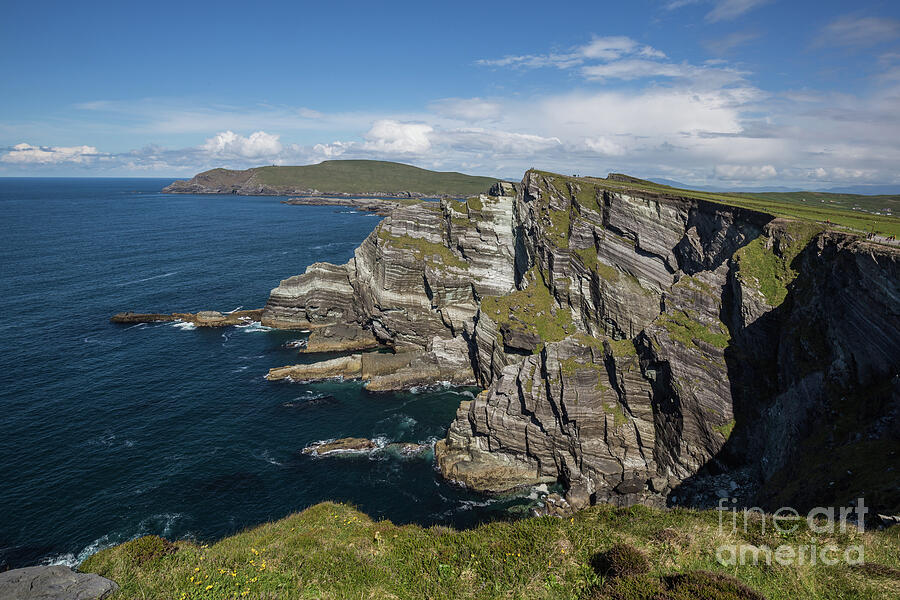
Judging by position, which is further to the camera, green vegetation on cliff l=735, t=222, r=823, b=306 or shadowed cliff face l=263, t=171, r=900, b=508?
green vegetation on cliff l=735, t=222, r=823, b=306

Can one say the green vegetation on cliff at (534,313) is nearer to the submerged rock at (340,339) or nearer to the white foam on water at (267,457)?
the submerged rock at (340,339)

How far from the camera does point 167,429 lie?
170 ft

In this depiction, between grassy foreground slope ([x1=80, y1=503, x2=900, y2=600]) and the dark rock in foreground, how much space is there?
0.66 m

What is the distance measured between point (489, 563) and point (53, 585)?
1426 centimetres

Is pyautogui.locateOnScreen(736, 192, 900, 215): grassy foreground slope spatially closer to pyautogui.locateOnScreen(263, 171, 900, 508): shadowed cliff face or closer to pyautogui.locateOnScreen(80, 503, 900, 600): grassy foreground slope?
pyautogui.locateOnScreen(263, 171, 900, 508): shadowed cliff face

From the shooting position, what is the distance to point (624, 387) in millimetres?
43719

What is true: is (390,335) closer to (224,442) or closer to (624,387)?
(224,442)

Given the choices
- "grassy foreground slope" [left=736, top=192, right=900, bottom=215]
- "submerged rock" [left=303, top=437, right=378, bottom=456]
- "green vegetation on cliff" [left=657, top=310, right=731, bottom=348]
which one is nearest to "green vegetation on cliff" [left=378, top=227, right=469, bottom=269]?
"submerged rock" [left=303, top=437, right=378, bottom=456]

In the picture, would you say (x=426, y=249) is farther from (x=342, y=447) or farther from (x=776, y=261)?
(x=776, y=261)

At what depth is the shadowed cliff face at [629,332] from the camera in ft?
100.0

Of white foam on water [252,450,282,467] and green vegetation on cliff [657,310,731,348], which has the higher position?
green vegetation on cliff [657,310,731,348]

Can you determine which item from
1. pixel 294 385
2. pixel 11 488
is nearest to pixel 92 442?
pixel 11 488

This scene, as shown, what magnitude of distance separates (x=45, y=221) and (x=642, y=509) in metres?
243

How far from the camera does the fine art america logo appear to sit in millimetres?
14719
